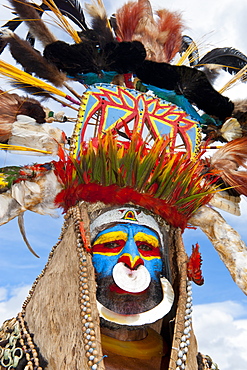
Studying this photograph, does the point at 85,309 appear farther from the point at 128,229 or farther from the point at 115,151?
the point at 115,151

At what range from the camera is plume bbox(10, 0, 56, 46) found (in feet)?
12.3

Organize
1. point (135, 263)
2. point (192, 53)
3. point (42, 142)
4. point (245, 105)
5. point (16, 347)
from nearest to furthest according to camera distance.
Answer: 1. point (16, 347)
2. point (135, 263)
3. point (42, 142)
4. point (245, 105)
5. point (192, 53)

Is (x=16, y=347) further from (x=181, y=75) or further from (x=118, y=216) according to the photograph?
(x=181, y=75)

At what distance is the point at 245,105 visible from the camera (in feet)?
12.8

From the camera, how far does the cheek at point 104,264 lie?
3.05 meters

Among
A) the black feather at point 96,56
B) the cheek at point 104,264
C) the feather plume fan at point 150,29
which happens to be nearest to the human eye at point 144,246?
the cheek at point 104,264

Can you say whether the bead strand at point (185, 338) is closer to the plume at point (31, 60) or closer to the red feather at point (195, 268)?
the red feather at point (195, 268)

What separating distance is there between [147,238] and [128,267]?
330mm

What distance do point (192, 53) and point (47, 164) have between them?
2.21 m

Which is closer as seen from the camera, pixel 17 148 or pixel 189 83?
pixel 17 148

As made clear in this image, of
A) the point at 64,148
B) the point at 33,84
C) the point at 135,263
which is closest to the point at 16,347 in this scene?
the point at 135,263

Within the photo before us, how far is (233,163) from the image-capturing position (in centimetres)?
354

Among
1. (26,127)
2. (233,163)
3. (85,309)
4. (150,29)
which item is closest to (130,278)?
(85,309)

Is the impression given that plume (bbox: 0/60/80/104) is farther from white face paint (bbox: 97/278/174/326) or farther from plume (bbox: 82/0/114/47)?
white face paint (bbox: 97/278/174/326)
